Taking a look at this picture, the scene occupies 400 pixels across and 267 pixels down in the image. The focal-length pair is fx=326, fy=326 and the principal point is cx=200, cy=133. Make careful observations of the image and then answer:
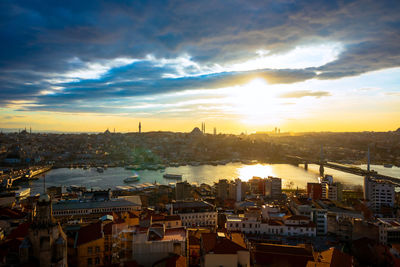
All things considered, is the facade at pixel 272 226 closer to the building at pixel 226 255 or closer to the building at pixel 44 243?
the building at pixel 226 255

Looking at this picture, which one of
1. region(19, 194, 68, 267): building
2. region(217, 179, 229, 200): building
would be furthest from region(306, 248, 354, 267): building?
region(217, 179, 229, 200): building

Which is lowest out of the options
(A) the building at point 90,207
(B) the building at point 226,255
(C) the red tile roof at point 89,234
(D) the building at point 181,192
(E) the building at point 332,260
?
(D) the building at point 181,192

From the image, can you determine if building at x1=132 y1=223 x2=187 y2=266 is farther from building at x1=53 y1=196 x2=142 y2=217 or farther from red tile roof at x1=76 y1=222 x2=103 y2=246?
building at x1=53 y1=196 x2=142 y2=217

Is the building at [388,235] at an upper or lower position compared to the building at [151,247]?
lower

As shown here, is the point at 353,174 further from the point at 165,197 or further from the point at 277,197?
the point at 165,197

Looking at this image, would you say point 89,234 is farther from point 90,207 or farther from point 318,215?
point 318,215

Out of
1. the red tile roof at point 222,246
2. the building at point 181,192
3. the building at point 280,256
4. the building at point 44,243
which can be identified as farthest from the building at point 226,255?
the building at point 181,192

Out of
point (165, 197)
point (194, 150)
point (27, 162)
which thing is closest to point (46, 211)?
point (165, 197)
